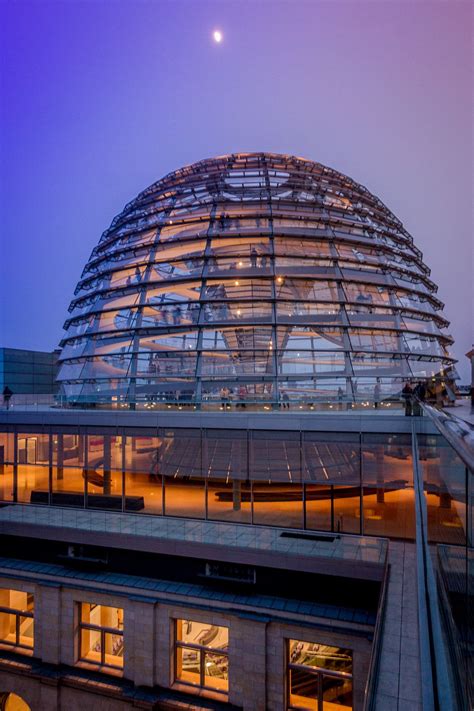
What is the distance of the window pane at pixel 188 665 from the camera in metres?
17.0

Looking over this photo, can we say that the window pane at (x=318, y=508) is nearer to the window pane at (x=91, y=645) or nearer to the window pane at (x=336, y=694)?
the window pane at (x=336, y=694)

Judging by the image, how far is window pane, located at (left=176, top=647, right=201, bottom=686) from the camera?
55.8 ft

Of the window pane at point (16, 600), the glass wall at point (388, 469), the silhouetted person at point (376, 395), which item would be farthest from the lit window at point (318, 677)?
the window pane at point (16, 600)

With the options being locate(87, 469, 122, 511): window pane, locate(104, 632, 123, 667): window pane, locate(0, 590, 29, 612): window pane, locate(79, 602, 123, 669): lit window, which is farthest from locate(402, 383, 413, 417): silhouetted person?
locate(0, 590, 29, 612): window pane

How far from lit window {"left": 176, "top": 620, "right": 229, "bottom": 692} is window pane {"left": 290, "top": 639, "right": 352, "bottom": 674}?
2.45m

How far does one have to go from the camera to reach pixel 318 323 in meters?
24.6

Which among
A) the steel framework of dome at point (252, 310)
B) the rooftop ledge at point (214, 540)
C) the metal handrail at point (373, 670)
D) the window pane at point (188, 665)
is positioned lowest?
the window pane at point (188, 665)

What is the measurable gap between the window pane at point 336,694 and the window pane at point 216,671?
3.29m

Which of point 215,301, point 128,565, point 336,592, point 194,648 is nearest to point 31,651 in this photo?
point 128,565

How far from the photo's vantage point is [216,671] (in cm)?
1700

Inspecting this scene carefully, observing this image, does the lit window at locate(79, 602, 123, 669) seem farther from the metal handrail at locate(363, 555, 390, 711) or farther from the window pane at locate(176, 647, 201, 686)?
the metal handrail at locate(363, 555, 390, 711)

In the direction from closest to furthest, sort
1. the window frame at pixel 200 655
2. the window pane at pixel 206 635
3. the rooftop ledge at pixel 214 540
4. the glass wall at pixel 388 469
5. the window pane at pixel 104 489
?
the rooftop ledge at pixel 214 540 → the window frame at pixel 200 655 → the window pane at pixel 206 635 → the glass wall at pixel 388 469 → the window pane at pixel 104 489

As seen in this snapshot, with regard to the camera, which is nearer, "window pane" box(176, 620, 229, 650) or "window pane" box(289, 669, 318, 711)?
"window pane" box(289, 669, 318, 711)

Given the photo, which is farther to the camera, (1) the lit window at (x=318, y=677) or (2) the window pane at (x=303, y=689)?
(2) the window pane at (x=303, y=689)
